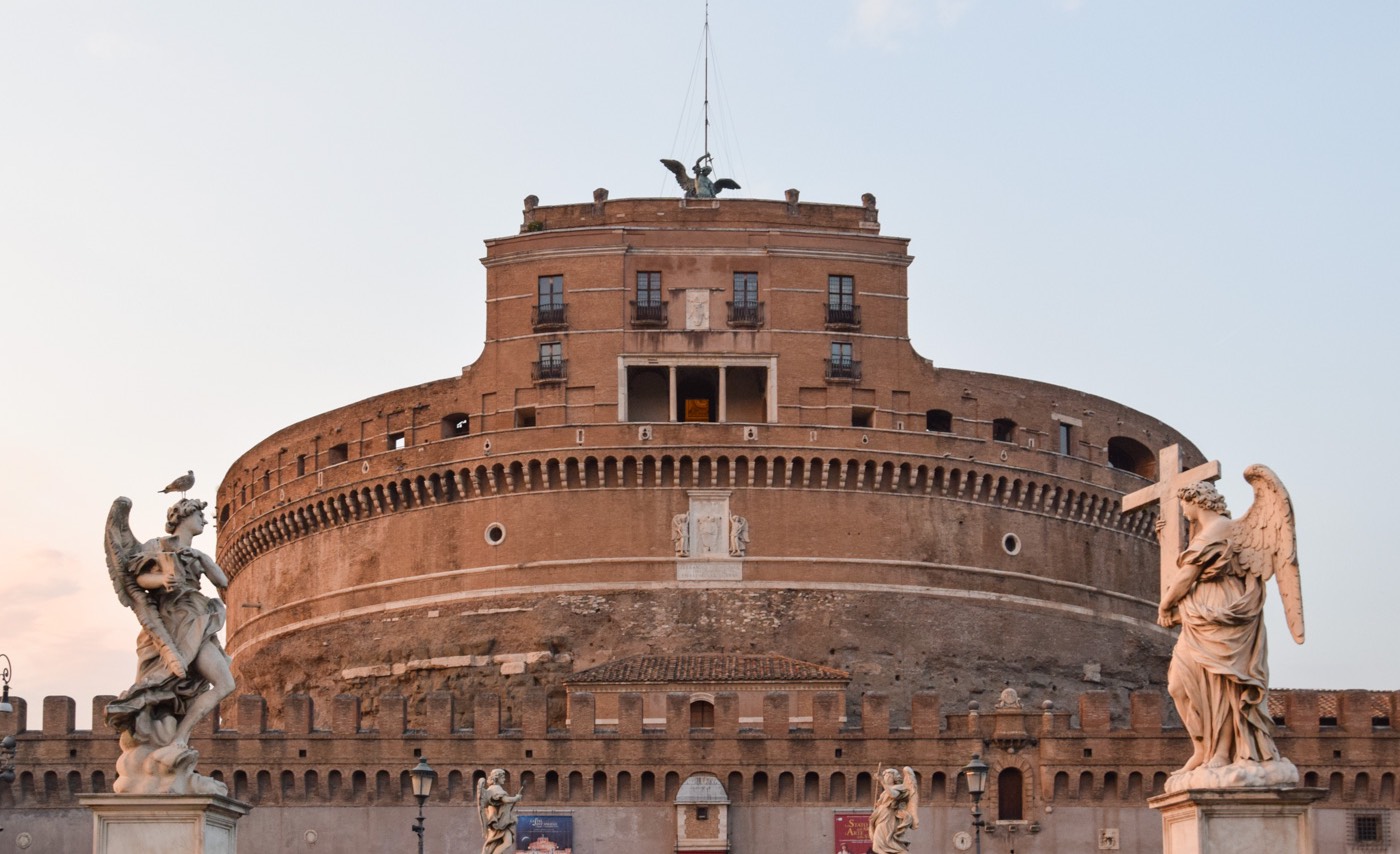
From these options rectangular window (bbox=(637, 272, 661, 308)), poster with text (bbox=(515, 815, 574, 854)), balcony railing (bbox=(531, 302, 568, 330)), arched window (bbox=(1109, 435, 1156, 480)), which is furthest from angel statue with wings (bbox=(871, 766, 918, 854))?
arched window (bbox=(1109, 435, 1156, 480))

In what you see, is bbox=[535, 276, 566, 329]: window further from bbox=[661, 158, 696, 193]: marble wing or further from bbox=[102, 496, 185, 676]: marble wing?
bbox=[102, 496, 185, 676]: marble wing

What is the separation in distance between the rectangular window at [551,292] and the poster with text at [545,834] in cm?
1515

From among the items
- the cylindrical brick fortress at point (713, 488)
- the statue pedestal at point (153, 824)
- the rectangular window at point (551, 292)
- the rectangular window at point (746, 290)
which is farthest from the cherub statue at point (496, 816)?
the rectangular window at point (551, 292)

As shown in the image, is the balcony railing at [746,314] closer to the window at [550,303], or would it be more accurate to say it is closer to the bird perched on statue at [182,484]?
the window at [550,303]

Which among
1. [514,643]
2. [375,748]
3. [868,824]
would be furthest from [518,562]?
[868,824]

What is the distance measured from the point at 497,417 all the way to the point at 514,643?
19.1ft

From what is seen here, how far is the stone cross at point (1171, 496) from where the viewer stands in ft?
44.8

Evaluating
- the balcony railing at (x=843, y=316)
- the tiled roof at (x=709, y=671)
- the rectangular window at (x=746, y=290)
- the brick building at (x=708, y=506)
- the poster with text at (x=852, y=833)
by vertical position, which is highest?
the rectangular window at (x=746, y=290)

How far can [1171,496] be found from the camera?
47.6 feet

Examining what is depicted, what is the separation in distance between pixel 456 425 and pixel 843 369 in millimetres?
10230

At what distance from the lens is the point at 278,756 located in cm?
5184

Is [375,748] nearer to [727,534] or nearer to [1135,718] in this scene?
[727,534]

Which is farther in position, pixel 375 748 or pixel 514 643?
pixel 514 643

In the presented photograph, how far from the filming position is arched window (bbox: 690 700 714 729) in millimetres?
53000
